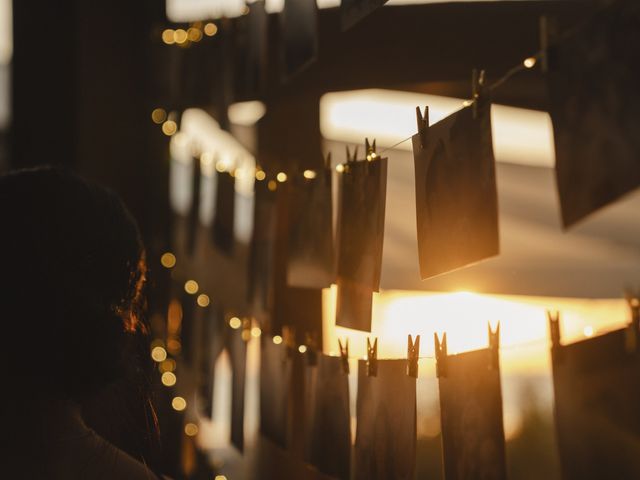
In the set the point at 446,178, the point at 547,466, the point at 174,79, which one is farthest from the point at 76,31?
the point at 547,466

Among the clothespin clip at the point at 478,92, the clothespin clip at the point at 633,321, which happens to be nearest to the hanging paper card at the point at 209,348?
the clothespin clip at the point at 478,92

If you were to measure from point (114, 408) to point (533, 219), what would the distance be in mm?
790

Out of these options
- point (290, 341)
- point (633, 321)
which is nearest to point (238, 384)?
point (290, 341)

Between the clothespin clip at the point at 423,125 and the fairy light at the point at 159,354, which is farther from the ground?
the clothespin clip at the point at 423,125

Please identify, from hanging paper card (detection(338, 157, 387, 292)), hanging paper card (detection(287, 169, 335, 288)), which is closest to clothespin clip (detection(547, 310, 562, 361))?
hanging paper card (detection(338, 157, 387, 292))

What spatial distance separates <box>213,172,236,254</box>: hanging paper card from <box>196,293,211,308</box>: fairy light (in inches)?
8.0

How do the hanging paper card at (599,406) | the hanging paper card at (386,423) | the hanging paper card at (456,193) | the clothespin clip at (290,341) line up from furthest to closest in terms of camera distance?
the clothespin clip at (290,341) → the hanging paper card at (386,423) → the hanging paper card at (456,193) → the hanging paper card at (599,406)

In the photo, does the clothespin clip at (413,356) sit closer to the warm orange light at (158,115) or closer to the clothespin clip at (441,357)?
the clothespin clip at (441,357)

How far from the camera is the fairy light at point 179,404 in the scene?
2.45 metres

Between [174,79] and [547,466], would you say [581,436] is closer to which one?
[547,466]

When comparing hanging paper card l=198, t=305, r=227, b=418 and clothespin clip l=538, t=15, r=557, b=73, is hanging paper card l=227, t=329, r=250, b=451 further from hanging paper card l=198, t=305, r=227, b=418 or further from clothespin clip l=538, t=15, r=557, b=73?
clothespin clip l=538, t=15, r=557, b=73

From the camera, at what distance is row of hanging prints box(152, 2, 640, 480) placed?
2.63ft

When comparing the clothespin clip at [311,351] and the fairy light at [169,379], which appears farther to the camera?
the fairy light at [169,379]

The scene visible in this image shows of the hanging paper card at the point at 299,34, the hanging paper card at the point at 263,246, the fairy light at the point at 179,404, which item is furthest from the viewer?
the fairy light at the point at 179,404
